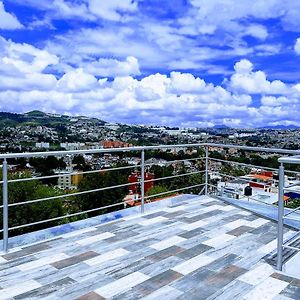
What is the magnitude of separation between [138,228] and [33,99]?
1705 centimetres

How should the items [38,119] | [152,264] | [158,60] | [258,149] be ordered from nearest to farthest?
[152,264]
[258,149]
[158,60]
[38,119]

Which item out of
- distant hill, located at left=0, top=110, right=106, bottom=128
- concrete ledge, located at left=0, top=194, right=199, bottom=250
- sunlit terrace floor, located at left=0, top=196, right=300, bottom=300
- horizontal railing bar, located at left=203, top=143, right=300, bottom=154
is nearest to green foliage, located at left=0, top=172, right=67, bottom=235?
concrete ledge, located at left=0, top=194, right=199, bottom=250

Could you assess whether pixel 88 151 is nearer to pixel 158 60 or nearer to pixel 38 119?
pixel 158 60

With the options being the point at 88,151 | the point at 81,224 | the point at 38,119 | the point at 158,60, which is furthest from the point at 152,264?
the point at 38,119

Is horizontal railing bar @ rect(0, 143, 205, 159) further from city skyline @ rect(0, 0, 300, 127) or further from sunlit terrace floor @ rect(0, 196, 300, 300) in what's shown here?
city skyline @ rect(0, 0, 300, 127)

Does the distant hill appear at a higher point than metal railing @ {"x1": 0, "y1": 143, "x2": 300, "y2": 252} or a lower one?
higher

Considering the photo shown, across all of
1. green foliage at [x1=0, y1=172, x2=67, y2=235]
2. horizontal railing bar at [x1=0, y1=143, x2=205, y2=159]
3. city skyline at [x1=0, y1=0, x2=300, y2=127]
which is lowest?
green foliage at [x1=0, y1=172, x2=67, y2=235]

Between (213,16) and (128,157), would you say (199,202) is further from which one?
(213,16)

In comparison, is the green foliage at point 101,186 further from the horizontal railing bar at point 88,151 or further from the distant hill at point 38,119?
the distant hill at point 38,119

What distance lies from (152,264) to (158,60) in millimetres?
10628

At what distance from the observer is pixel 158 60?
12.5 m

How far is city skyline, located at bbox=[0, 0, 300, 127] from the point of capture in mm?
8242

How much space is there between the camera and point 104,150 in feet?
12.8

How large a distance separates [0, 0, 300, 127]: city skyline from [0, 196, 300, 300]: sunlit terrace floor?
16.0 feet
